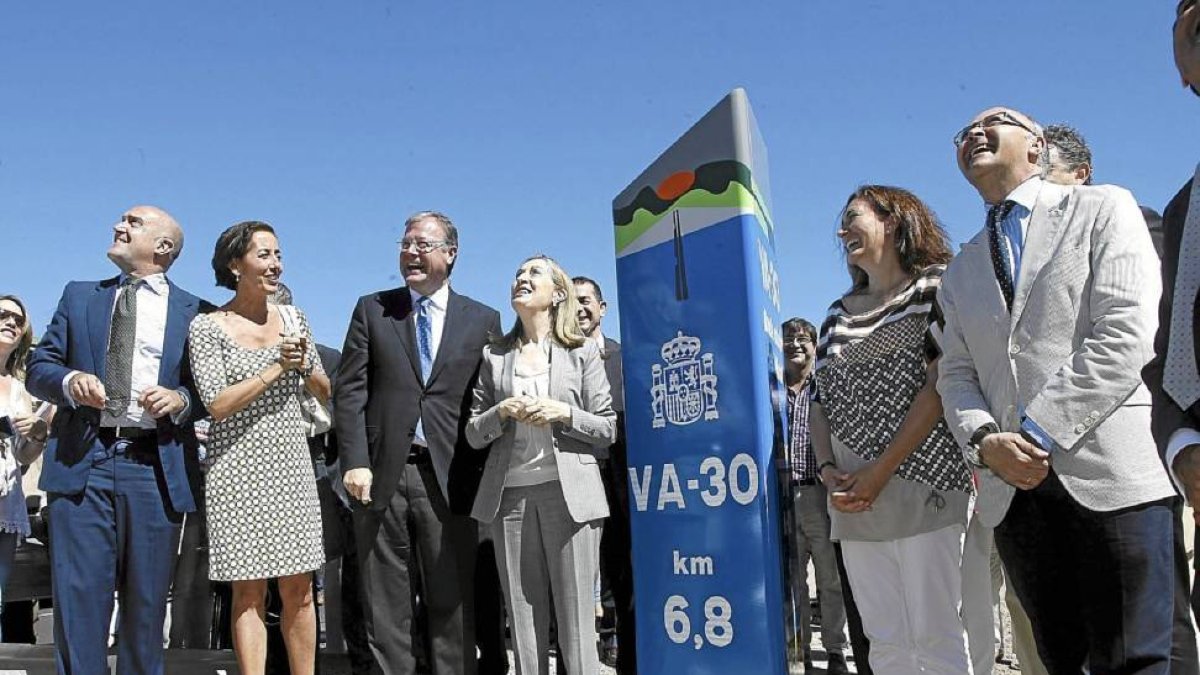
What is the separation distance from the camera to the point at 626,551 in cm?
499

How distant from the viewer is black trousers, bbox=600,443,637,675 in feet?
16.1

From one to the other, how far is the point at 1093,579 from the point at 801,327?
4.36 m

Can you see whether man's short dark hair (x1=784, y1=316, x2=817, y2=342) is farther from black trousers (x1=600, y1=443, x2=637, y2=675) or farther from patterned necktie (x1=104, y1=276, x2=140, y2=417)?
patterned necktie (x1=104, y1=276, x2=140, y2=417)

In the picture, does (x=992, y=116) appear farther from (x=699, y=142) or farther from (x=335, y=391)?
(x=335, y=391)

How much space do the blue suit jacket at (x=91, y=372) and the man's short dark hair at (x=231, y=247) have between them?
19 centimetres

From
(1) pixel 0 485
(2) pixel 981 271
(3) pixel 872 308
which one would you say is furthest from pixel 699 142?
(1) pixel 0 485

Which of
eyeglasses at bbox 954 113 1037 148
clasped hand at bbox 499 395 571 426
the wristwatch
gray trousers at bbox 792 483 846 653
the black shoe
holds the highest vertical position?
eyeglasses at bbox 954 113 1037 148

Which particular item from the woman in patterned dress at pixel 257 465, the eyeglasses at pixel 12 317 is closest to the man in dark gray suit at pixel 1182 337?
the woman in patterned dress at pixel 257 465

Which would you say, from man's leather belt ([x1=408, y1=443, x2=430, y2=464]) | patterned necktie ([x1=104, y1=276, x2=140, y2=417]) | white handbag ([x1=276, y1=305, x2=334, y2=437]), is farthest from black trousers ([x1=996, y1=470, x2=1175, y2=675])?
patterned necktie ([x1=104, y1=276, x2=140, y2=417])

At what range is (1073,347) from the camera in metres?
2.67

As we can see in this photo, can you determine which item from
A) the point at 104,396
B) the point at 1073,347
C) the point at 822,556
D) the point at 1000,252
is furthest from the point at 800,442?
the point at 104,396

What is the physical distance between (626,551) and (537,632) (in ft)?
3.38

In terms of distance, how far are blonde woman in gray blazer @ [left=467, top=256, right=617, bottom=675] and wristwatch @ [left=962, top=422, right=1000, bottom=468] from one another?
5.60ft

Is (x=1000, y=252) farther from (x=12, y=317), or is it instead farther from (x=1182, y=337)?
(x=12, y=317)
